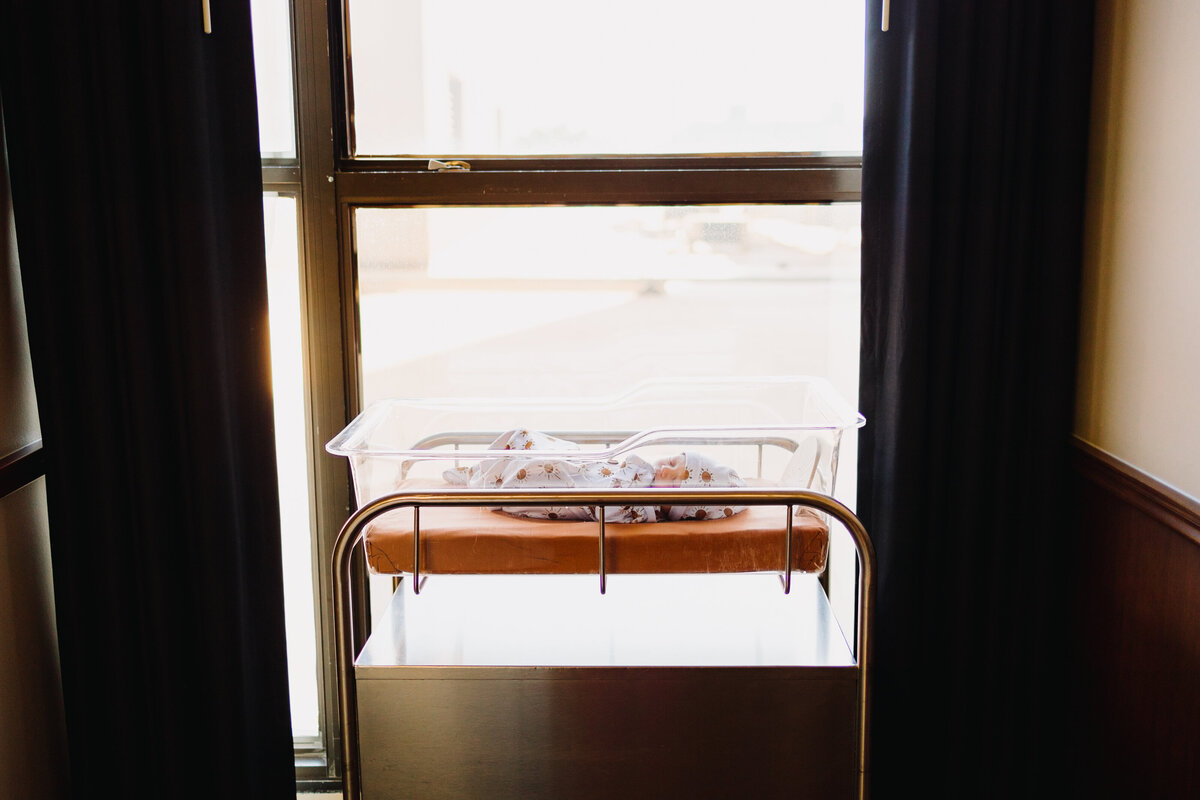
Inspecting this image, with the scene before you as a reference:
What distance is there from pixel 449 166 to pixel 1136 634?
1488mm

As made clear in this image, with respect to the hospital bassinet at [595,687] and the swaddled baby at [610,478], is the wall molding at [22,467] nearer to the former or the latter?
the hospital bassinet at [595,687]

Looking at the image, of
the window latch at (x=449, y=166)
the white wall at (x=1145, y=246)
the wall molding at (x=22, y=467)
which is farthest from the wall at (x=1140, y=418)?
the wall molding at (x=22, y=467)

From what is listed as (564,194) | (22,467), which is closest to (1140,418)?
(564,194)

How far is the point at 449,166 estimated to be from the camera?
79.0 inches

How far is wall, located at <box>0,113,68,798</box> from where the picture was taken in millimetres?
1674

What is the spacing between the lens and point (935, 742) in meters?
1.93

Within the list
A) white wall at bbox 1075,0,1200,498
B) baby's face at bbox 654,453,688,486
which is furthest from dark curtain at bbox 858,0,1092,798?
baby's face at bbox 654,453,688,486

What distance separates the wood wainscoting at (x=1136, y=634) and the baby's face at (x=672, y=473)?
708 millimetres

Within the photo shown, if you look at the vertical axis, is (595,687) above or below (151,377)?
below

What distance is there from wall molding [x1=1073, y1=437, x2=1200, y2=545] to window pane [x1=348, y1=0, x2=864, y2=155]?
76 centimetres

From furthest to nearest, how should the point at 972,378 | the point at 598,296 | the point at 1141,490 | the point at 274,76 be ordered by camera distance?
the point at 598,296, the point at 274,76, the point at 972,378, the point at 1141,490

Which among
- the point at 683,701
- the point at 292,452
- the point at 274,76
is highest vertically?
the point at 274,76

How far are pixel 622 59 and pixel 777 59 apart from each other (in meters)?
0.31

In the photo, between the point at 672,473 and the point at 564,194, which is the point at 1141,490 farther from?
the point at 564,194
